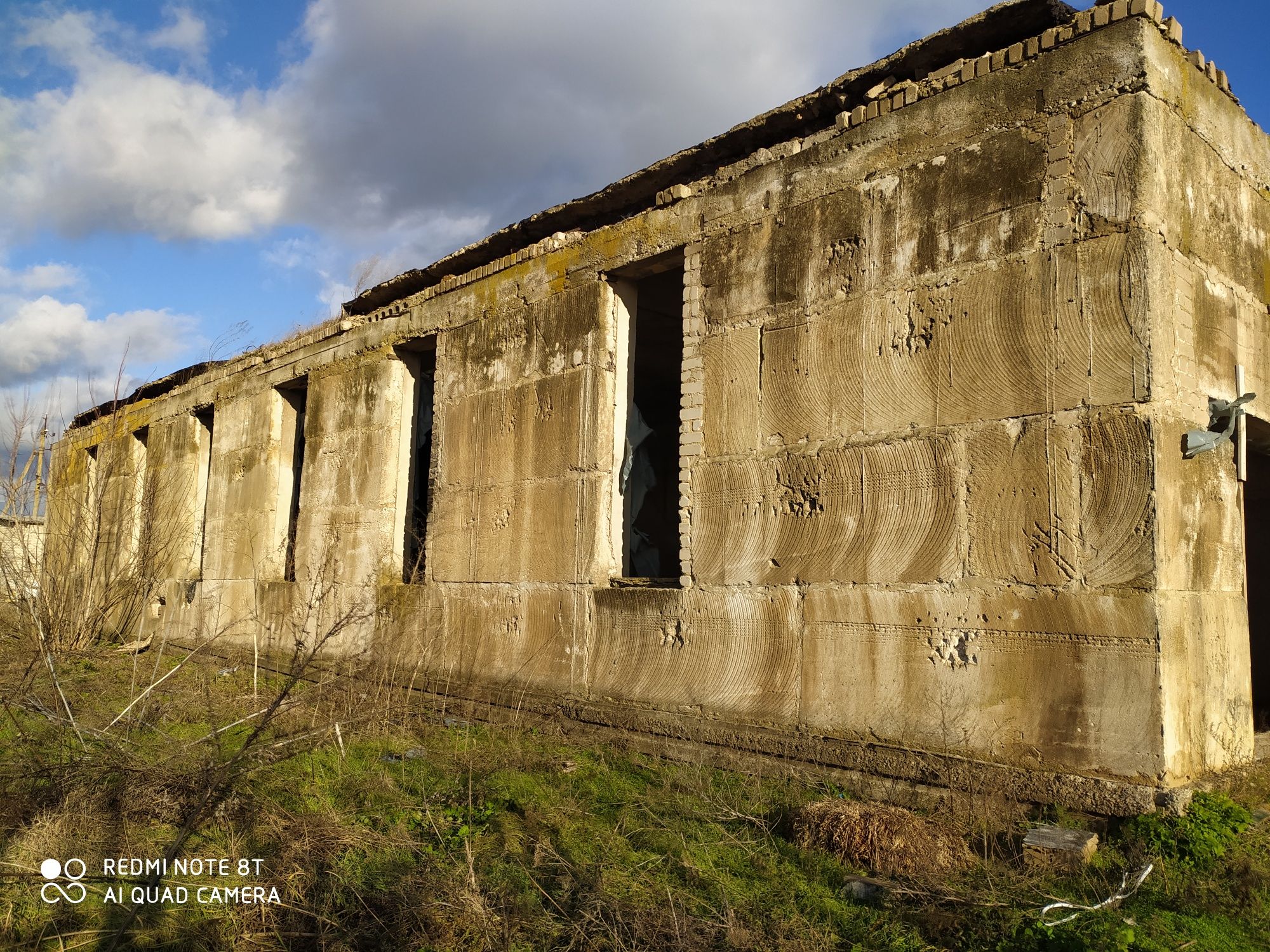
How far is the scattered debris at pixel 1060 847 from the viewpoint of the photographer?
4.10 metres

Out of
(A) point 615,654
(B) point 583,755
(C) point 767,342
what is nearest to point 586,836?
(B) point 583,755

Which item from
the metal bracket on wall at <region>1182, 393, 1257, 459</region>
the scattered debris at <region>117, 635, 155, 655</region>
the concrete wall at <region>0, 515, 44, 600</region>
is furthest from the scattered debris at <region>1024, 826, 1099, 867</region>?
the scattered debris at <region>117, 635, 155, 655</region>

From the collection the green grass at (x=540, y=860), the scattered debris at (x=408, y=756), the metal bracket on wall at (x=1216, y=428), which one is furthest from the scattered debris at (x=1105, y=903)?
the scattered debris at (x=408, y=756)

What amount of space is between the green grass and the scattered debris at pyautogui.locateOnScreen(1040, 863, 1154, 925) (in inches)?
1.7

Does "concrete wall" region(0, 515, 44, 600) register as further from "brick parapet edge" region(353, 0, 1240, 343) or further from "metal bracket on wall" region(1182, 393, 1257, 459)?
"metal bracket on wall" region(1182, 393, 1257, 459)

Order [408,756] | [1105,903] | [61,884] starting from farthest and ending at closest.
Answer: [408,756] < [61,884] < [1105,903]

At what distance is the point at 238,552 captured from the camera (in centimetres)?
1166

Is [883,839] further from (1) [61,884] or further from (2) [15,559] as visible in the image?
(2) [15,559]

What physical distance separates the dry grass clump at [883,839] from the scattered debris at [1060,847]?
270 millimetres

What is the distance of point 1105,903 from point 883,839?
0.92 metres

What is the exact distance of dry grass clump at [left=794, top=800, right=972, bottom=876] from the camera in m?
4.24

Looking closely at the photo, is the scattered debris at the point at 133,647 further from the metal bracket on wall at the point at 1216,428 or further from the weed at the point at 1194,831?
the metal bracket on wall at the point at 1216,428

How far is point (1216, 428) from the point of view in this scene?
5.22m

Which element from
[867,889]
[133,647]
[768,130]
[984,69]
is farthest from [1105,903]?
[133,647]
